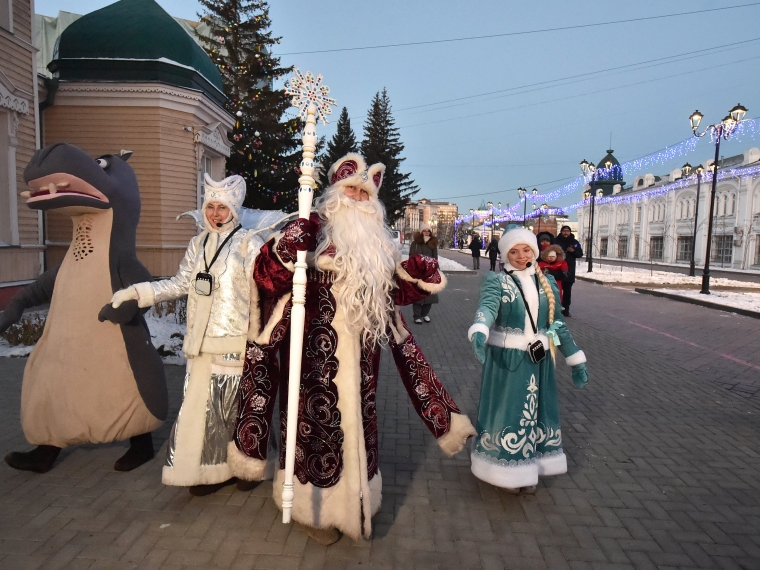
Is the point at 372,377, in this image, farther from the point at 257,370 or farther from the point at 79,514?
the point at 79,514

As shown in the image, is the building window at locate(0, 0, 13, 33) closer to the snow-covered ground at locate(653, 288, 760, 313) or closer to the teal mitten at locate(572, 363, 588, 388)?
the teal mitten at locate(572, 363, 588, 388)

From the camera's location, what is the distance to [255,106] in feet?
64.3

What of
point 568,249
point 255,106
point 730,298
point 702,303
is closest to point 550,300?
point 568,249

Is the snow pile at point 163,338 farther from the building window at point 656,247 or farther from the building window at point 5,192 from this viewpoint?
the building window at point 656,247

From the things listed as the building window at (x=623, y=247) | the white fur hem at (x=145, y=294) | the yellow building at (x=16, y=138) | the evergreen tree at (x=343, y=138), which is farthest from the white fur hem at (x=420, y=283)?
the building window at (x=623, y=247)

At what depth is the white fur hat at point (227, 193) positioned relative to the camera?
11.4ft

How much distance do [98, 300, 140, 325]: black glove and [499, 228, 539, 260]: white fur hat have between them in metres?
2.50

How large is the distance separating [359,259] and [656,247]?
49605mm

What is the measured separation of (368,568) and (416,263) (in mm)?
1646

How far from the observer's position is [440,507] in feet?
11.5

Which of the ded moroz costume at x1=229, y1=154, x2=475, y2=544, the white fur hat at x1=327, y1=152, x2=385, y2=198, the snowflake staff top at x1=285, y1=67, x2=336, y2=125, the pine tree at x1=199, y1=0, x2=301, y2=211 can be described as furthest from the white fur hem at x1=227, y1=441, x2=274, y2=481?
the pine tree at x1=199, y1=0, x2=301, y2=211

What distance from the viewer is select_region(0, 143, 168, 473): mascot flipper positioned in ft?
11.6

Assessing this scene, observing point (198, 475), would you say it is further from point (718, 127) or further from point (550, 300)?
point (718, 127)

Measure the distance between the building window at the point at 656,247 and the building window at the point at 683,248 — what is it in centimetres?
211
